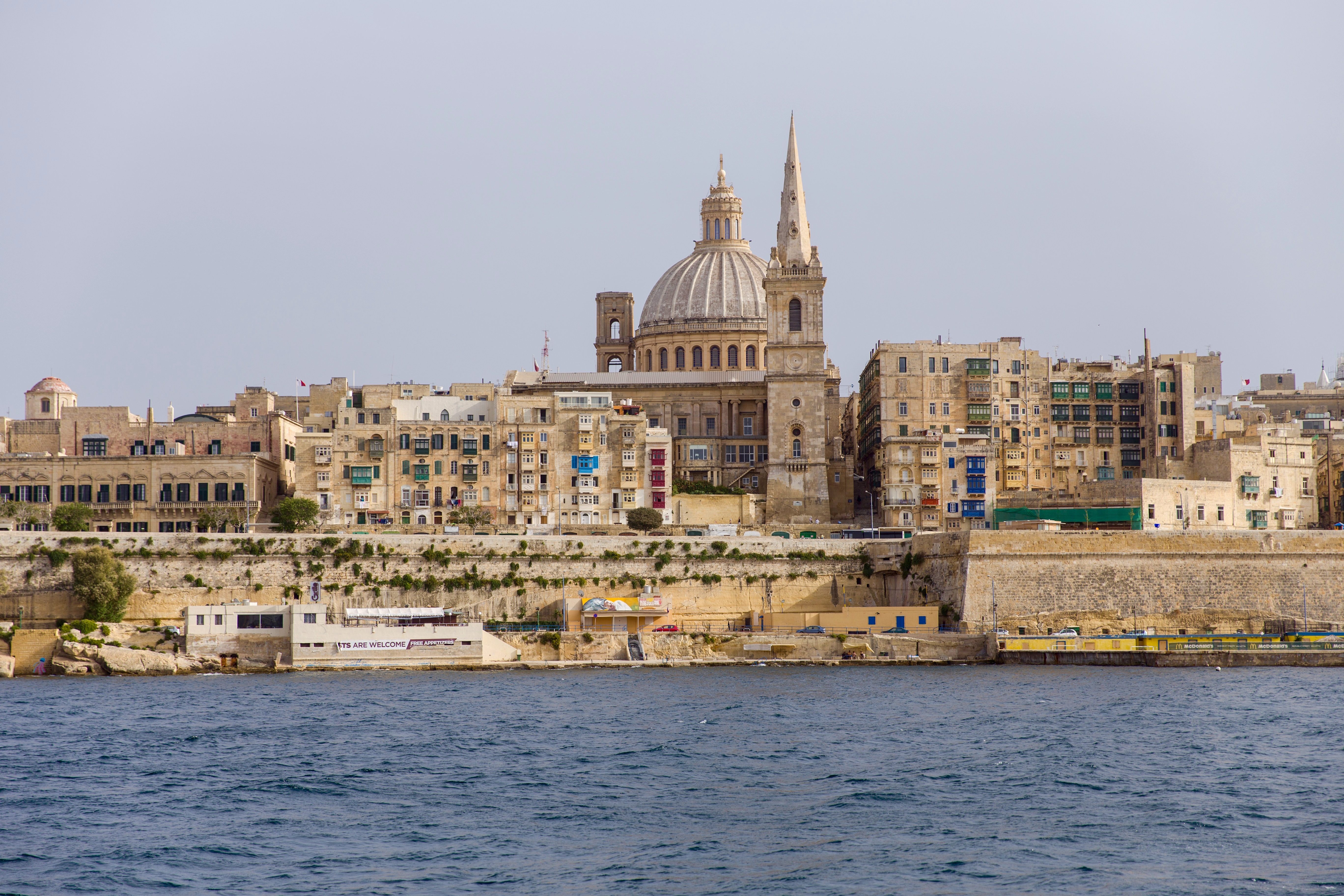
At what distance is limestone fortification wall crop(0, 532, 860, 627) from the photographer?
6053cm

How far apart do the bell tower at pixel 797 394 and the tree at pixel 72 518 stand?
97.8ft

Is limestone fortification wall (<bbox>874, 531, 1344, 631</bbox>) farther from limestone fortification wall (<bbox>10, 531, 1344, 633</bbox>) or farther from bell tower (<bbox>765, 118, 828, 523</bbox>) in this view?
bell tower (<bbox>765, 118, 828, 523</bbox>)

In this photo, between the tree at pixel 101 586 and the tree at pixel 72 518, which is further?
the tree at pixel 72 518

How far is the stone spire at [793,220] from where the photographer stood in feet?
270

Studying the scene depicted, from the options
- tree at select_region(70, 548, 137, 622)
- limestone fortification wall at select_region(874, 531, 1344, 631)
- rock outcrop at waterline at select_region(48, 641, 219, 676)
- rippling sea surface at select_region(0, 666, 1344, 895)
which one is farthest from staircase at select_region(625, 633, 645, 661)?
tree at select_region(70, 548, 137, 622)

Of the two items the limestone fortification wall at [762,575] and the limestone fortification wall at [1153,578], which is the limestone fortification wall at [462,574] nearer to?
the limestone fortification wall at [762,575]

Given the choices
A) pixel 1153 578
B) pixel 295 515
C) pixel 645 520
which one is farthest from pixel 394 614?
pixel 1153 578

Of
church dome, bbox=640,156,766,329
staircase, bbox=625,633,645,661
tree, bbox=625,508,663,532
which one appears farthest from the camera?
church dome, bbox=640,156,766,329

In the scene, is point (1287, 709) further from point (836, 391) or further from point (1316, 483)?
point (836, 391)

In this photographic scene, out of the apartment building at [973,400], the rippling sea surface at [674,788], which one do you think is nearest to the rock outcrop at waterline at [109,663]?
the rippling sea surface at [674,788]

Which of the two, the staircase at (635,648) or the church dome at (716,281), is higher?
the church dome at (716,281)

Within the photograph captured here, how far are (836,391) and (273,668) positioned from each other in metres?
40.0

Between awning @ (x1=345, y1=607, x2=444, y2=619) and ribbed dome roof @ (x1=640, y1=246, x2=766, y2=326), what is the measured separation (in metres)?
42.2

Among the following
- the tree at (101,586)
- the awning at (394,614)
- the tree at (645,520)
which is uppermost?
the tree at (645,520)
